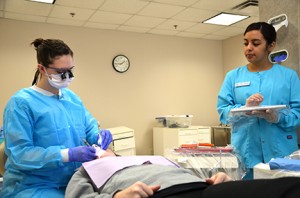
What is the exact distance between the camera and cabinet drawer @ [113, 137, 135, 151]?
397 centimetres

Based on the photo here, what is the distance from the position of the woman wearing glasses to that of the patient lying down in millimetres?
175

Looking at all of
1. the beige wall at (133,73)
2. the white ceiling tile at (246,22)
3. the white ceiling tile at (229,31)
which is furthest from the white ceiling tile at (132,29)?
the white ceiling tile at (246,22)

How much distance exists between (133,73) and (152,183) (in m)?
4.02

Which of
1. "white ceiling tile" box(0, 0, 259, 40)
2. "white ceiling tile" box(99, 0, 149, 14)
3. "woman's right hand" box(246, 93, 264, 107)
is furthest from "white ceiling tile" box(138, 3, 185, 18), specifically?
"woman's right hand" box(246, 93, 264, 107)

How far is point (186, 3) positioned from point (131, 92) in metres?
1.80

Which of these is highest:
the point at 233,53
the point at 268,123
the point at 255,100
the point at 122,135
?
the point at 233,53

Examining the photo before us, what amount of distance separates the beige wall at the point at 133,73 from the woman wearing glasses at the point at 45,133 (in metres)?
2.89

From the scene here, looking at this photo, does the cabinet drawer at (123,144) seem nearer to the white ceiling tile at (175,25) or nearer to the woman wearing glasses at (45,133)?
the white ceiling tile at (175,25)

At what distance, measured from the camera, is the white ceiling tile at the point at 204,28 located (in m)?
4.60

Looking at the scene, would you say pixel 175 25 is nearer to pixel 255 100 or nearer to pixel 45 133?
pixel 255 100

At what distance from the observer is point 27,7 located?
353cm

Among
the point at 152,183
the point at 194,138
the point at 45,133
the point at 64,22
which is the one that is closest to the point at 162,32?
the point at 64,22

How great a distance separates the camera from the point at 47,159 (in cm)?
122

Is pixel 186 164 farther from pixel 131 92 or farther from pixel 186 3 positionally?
pixel 131 92
